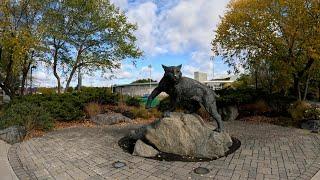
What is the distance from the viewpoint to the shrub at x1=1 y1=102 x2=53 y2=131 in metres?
9.40

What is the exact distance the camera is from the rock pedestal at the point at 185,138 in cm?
669

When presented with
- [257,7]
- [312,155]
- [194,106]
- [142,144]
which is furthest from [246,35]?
[142,144]

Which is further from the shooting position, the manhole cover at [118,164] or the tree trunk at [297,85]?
the tree trunk at [297,85]

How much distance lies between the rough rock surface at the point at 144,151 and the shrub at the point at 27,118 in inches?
174

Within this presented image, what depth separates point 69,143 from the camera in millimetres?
7957

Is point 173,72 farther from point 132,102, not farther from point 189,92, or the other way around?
point 132,102

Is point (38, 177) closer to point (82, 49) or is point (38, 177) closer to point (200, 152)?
point (200, 152)

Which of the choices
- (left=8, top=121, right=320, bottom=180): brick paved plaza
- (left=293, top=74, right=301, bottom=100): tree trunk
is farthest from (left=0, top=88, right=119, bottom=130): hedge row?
(left=293, top=74, right=301, bottom=100): tree trunk

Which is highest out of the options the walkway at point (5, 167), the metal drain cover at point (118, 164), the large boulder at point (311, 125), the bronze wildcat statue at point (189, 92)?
the bronze wildcat statue at point (189, 92)

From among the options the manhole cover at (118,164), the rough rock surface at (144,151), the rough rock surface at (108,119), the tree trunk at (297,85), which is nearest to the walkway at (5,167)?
the manhole cover at (118,164)

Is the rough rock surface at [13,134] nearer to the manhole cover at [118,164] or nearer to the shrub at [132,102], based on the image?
the manhole cover at [118,164]

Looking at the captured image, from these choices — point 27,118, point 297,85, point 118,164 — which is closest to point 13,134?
point 27,118

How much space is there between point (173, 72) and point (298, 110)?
682 centimetres

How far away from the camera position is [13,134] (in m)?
8.53
